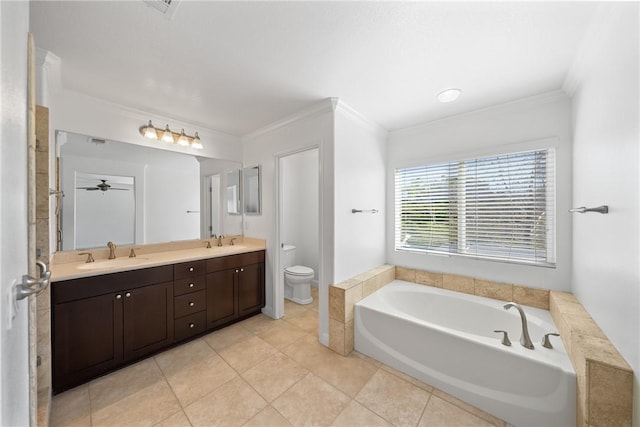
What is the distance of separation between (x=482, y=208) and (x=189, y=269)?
2.90m

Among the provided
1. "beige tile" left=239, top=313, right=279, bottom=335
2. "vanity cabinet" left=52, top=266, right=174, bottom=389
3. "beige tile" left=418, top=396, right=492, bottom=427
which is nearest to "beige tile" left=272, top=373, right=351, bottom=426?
"beige tile" left=418, top=396, right=492, bottom=427

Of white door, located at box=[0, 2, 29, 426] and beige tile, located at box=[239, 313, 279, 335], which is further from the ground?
white door, located at box=[0, 2, 29, 426]

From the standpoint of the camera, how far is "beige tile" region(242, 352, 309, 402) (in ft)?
5.63

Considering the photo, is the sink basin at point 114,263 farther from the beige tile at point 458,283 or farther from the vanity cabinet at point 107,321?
the beige tile at point 458,283

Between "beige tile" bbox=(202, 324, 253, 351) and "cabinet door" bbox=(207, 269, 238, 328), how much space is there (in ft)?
0.32

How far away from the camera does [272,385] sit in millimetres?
1765

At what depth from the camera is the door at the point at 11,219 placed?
0.58 m

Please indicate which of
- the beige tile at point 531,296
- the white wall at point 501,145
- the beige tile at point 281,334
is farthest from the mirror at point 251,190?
the beige tile at point 531,296

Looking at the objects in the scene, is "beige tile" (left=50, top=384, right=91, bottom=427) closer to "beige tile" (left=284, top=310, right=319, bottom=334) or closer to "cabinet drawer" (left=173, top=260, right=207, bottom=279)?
"cabinet drawer" (left=173, top=260, right=207, bottom=279)

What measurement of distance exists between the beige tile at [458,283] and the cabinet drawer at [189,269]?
2486 mm

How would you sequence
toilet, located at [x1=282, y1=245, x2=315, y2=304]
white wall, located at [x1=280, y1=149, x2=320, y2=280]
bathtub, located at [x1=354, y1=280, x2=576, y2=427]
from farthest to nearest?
white wall, located at [x1=280, y1=149, x2=320, y2=280] < toilet, located at [x1=282, y1=245, x2=315, y2=304] < bathtub, located at [x1=354, y1=280, x2=576, y2=427]

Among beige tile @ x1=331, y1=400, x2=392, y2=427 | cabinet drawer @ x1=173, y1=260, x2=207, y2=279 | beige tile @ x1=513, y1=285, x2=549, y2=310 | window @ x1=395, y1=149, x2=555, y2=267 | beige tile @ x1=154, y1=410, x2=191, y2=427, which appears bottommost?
beige tile @ x1=331, y1=400, x2=392, y2=427

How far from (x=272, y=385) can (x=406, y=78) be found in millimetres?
2509

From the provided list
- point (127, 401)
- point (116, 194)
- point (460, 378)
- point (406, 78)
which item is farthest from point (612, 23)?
point (116, 194)
